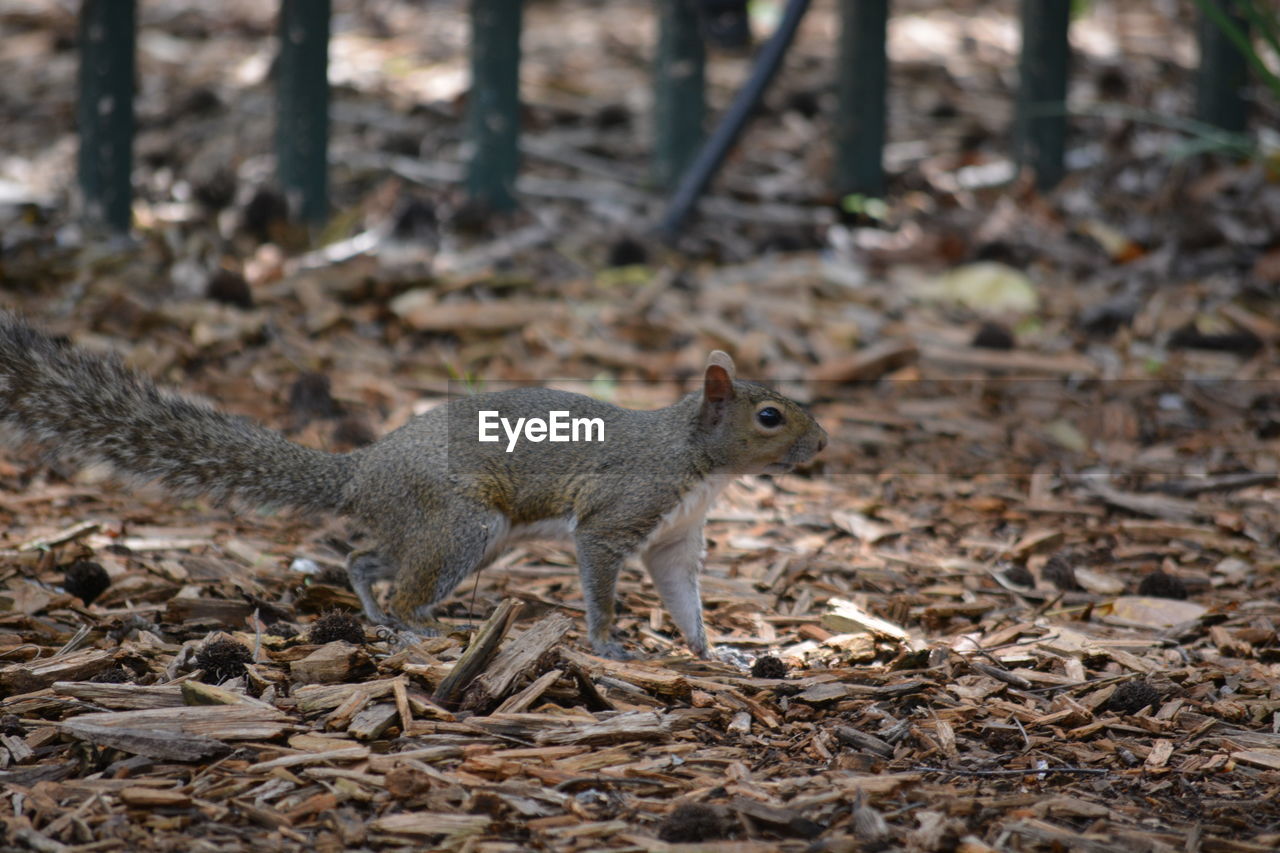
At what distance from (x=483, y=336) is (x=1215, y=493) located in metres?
3.41

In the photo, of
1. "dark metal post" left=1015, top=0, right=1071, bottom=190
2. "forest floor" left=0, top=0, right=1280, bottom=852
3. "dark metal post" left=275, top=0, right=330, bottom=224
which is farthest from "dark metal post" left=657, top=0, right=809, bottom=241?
"dark metal post" left=275, top=0, right=330, bottom=224

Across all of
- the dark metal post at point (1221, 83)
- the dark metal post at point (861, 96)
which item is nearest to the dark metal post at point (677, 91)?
the dark metal post at point (861, 96)

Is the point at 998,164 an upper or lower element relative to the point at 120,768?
upper

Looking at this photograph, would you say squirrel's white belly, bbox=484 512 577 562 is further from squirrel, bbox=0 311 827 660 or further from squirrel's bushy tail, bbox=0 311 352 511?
squirrel's bushy tail, bbox=0 311 352 511

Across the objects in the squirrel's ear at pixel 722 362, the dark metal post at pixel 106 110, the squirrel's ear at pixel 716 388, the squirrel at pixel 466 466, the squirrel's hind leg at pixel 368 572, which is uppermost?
the dark metal post at pixel 106 110

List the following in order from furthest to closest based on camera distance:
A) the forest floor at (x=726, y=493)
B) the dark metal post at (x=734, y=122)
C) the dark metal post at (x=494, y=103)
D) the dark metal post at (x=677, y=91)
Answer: the dark metal post at (x=677, y=91)
the dark metal post at (x=734, y=122)
the dark metal post at (x=494, y=103)
the forest floor at (x=726, y=493)

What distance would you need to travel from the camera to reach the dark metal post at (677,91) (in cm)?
768

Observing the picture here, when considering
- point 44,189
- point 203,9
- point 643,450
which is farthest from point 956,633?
point 203,9

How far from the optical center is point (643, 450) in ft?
13.4

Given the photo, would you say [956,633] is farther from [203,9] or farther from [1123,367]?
[203,9]

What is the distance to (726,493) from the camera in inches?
214

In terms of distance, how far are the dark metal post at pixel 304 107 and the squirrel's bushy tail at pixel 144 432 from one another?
3.39 metres

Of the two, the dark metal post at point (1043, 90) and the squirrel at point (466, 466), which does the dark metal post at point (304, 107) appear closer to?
the squirrel at point (466, 466)

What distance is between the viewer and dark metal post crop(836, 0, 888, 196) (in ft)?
26.1
